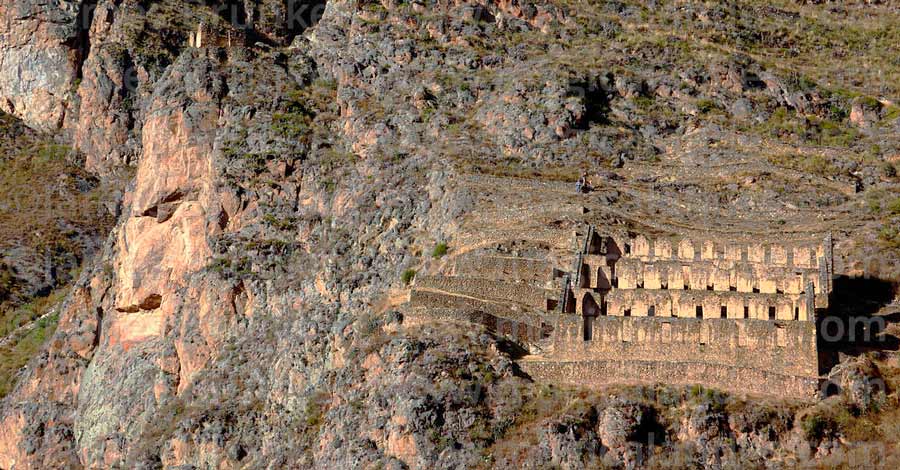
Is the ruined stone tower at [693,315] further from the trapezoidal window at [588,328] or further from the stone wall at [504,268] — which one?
the stone wall at [504,268]

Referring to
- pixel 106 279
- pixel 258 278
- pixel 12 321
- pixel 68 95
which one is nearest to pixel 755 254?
pixel 258 278

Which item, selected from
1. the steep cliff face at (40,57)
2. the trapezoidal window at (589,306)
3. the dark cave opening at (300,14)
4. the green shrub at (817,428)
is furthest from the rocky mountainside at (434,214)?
the steep cliff face at (40,57)

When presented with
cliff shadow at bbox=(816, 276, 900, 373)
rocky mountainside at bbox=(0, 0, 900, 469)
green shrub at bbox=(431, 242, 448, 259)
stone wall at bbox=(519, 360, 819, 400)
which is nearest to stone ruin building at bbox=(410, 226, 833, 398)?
stone wall at bbox=(519, 360, 819, 400)

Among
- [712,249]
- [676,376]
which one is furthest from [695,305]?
[712,249]

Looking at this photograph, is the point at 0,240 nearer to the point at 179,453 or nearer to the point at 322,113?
the point at 322,113

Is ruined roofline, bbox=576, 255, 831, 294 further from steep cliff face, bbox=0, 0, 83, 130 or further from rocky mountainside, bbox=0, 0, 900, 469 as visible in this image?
steep cliff face, bbox=0, 0, 83, 130
